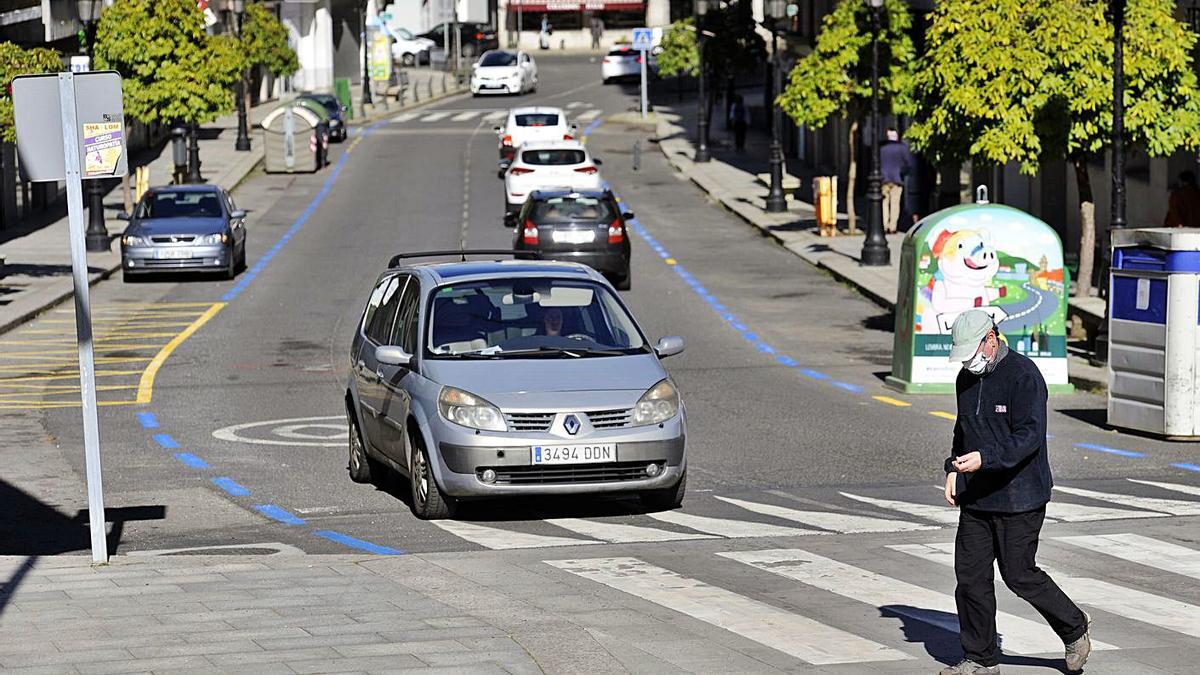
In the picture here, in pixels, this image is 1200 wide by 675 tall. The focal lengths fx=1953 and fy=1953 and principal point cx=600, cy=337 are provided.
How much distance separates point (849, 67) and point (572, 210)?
33.6ft

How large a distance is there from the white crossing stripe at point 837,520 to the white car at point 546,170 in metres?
29.1

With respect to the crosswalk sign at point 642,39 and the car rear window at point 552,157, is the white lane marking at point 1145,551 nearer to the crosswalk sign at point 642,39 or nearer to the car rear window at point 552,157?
the car rear window at point 552,157

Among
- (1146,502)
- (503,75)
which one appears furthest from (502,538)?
(503,75)

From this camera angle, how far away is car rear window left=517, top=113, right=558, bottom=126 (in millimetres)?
56938

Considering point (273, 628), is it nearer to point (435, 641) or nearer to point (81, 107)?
point (435, 641)

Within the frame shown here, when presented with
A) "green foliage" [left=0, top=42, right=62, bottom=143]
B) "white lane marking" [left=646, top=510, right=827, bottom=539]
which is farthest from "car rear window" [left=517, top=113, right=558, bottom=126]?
"white lane marking" [left=646, top=510, right=827, bottom=539]

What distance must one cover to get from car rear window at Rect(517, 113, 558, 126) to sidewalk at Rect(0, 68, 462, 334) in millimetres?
8297

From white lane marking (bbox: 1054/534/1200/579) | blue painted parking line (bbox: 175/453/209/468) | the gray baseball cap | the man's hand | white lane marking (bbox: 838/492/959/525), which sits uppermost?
the gray baseball cap

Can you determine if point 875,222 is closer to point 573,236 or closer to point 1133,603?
point 573,236

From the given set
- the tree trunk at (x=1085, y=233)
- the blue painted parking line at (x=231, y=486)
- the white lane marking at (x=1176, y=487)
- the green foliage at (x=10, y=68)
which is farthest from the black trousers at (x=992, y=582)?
the green foliage at (x=10, y=68)

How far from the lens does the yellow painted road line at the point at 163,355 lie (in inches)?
841

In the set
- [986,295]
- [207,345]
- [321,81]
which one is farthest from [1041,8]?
[321,81]

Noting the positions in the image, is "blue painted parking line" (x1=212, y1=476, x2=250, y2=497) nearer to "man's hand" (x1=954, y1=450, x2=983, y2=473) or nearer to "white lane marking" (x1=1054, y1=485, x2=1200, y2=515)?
"white lane marking" (x1=1054, y1=485, x2=1200, y2=515)

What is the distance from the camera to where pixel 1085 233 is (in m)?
27.5
